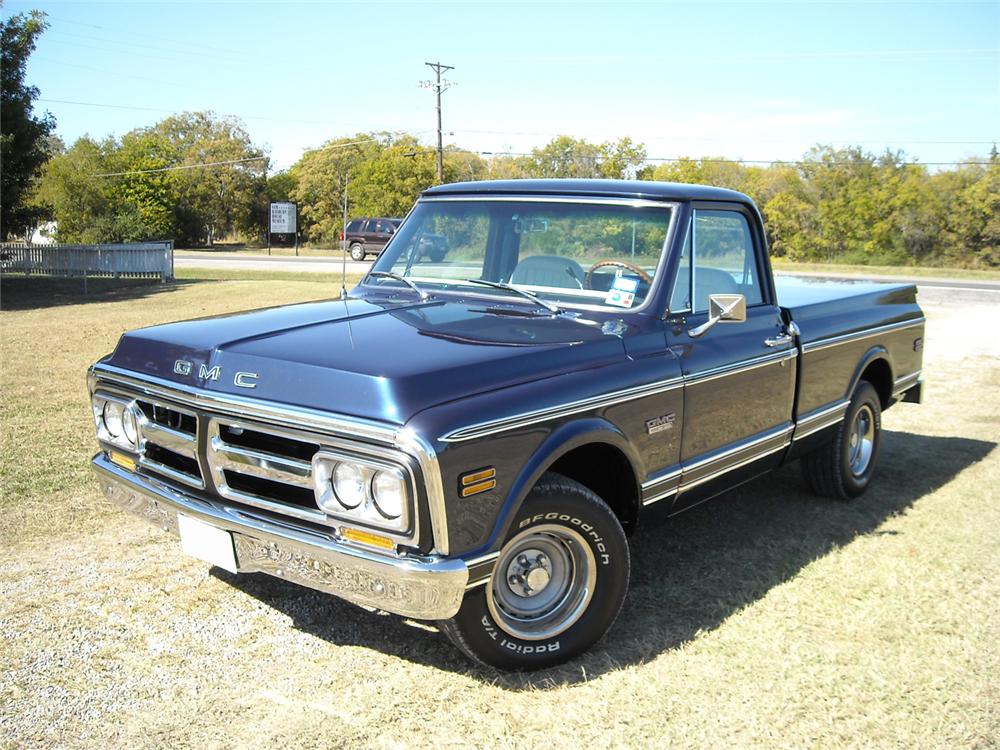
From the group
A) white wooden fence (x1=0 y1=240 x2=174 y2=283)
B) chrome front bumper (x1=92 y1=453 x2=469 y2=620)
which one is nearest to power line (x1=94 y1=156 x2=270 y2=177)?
white wooden fence (x1=0 y1=240 x2=174 y2=283)

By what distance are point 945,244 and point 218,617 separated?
142ft

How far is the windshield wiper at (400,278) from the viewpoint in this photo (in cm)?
431

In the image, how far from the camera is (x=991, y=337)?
13.8 m

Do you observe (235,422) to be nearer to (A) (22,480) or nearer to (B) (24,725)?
(B) (24,725)

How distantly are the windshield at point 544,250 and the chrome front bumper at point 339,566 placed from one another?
1.66m

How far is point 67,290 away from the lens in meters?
21.0

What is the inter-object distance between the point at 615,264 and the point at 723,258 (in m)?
0.72

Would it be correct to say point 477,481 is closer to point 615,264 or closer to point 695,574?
point 615,264

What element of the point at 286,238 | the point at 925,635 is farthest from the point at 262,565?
the point at 286,238

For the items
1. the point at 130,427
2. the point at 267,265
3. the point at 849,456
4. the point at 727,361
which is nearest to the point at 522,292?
the point at 727,361

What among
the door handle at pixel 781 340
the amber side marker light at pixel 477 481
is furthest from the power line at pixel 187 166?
the amber side marker light at pixel 477 481

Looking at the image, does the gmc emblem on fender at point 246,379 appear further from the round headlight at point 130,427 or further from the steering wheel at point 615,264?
the steering wheel at point 615,264

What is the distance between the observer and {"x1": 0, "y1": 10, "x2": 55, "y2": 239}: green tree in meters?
19.2

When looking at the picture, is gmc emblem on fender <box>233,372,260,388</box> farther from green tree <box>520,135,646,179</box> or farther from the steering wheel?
green tree <box>520,135,646,179</box>
